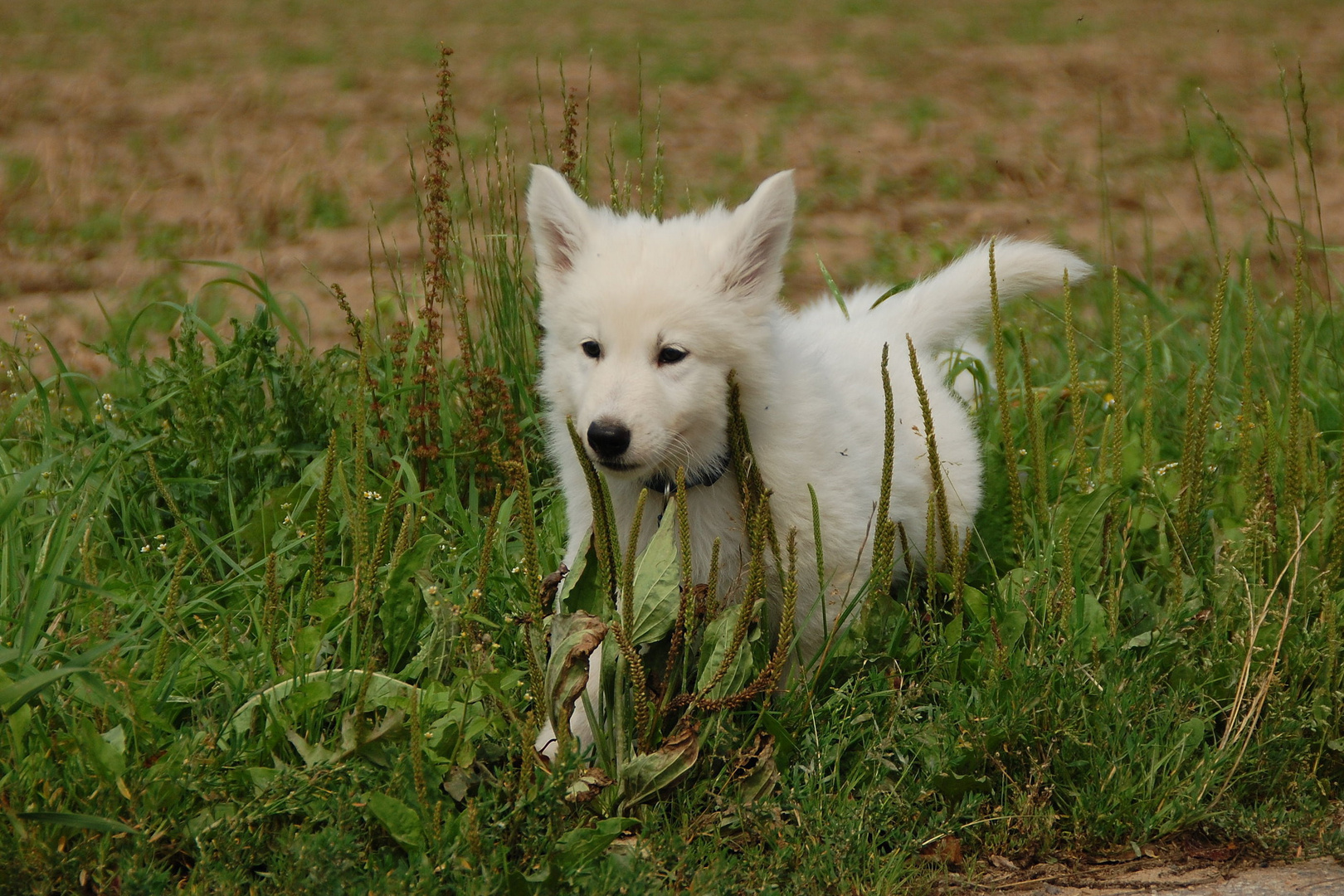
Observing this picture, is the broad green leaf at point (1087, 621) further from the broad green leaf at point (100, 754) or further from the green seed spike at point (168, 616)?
the broad green leaf at point (100, 754)

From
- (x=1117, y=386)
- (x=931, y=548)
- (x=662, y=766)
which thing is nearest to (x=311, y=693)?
(x=662, y=766)

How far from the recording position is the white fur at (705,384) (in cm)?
286

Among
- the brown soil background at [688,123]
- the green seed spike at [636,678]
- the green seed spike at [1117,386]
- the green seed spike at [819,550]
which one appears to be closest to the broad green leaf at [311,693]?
the green seed spike at [636,678]

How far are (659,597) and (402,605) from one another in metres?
0.67

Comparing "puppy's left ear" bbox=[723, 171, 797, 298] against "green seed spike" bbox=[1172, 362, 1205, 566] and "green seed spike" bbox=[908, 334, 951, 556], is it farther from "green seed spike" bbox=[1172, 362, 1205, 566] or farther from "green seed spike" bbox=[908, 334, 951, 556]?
"green seed spike" bbox=[1172, 362, 1205, 566]

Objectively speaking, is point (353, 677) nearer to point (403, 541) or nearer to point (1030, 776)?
point (403, 541)

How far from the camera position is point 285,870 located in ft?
7.36

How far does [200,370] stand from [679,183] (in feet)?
17.2

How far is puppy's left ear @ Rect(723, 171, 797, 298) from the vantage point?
2984 millimetres

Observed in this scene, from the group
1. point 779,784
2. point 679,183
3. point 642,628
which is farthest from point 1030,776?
point 679,183

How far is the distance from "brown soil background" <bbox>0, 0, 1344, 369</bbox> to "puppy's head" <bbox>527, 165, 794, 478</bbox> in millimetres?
2140

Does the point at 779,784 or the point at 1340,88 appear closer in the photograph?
the point at 779,784

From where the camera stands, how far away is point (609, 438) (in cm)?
269

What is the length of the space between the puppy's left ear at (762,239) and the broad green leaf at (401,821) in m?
1.44
